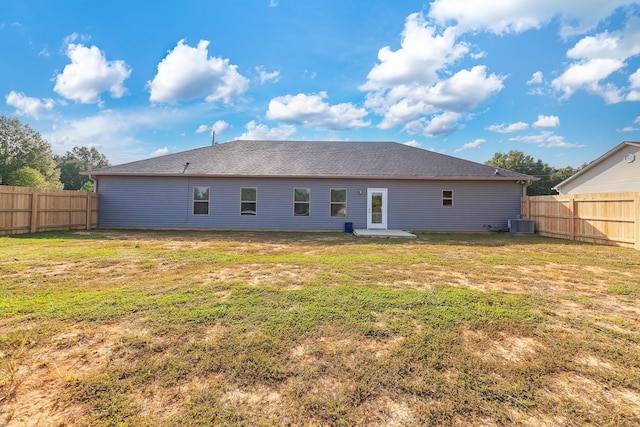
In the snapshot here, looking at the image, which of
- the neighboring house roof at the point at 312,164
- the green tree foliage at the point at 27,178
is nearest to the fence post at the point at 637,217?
the neighboring house roof at the point at 312,164

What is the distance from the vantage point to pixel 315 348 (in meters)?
2.45

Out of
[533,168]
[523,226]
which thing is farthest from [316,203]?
[533,168]

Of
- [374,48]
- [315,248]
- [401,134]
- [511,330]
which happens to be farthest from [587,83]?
[511,330]

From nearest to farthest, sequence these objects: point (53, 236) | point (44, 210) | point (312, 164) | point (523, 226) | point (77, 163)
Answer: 1. point (53, 236)
2. point (44, 210)
3. point (523, 226)
4. point (312, 164)
5. point (77, 163)

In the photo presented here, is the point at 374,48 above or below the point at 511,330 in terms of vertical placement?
above

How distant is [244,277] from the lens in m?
4.71

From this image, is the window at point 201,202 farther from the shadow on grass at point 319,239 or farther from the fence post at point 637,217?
the fence post at point 637,217

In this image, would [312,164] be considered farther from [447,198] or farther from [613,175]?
[613,175]

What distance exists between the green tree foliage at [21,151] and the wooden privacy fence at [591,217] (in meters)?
48.9

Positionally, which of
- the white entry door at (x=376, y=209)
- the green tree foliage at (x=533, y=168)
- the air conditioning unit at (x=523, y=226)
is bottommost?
the air conditioning unit at (x=523, y=226)

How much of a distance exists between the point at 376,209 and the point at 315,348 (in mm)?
10968

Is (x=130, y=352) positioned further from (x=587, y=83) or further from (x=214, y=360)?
(x=587, y=83)

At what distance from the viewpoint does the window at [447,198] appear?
512 inches

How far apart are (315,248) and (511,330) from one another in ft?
18.5
